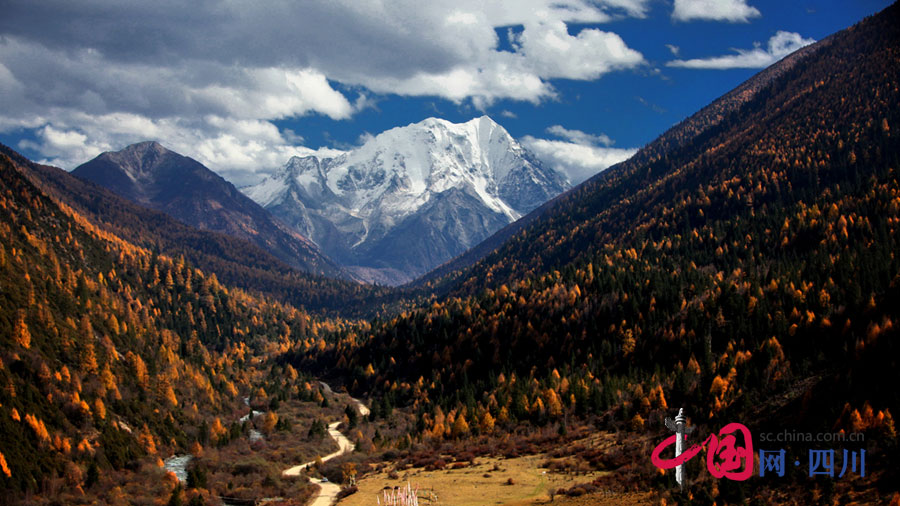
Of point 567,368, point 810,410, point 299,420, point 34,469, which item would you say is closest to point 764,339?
point 567,368

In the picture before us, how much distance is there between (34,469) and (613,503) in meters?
120

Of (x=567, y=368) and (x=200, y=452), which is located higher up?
(x=567, y=368)

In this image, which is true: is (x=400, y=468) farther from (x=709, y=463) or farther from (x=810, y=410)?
(x=810, y=410)

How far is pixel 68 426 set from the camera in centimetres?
14612

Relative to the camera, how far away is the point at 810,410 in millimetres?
85938

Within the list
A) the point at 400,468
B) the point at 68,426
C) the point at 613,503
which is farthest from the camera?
the point at 68,426

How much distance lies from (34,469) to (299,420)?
80.1 m

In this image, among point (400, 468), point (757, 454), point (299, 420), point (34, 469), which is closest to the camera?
point (757, 454)

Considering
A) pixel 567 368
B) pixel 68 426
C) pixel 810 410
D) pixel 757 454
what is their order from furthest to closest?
pixel 567 368 → pixel 68 426 → pixel 810 410 → pixel 757 454

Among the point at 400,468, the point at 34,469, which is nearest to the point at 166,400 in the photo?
the point at 34,469

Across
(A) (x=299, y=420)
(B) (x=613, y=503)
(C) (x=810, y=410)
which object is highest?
(C) (x=810, y=410)

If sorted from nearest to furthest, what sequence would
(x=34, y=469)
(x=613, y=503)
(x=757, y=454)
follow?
(x=613, y=503)
(x=757, y=454)
(x=34, y=469)

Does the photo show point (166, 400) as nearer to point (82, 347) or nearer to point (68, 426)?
point (82, 347)

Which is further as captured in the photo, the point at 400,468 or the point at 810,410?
the point at 400,468
